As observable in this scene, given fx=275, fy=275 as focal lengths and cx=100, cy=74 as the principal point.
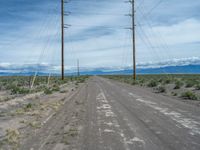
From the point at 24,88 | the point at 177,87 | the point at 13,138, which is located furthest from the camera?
the point at 24,88

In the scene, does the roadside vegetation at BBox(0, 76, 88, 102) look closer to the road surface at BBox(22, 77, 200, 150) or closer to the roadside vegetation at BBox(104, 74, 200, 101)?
the roadside vegetation at BBox(104, 74, 200, 101)

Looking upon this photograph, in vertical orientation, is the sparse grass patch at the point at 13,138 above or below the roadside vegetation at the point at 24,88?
above

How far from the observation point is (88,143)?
7203 millimetres

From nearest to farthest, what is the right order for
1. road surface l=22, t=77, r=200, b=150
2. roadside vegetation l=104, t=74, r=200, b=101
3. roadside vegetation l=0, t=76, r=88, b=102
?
road surface l=22, t=77, r=200, b=150, roadside vegetation l=104, t=74, r=200, b=101, roadside vegetation l=0, t=76, r=88, b=102

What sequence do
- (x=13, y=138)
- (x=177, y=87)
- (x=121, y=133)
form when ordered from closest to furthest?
(x=13, y=138) < (x=121, y=133) < (x=177, y=87)

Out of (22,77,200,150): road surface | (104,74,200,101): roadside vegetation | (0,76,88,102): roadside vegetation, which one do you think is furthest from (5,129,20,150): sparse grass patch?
(104,74,200,101): roadside vegetation

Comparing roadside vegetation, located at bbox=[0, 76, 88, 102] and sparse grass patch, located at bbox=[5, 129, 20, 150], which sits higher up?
sparse grass patch, located at bbox=[5, 129, 20, 150]

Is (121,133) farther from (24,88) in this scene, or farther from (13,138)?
(24,88)

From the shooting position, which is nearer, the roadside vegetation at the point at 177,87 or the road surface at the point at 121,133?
the road surface at the point at 121,133

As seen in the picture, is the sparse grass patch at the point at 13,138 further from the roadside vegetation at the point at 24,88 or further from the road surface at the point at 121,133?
the roadside vegetation at the point at 24,88

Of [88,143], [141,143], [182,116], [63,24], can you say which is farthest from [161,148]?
[63,24]

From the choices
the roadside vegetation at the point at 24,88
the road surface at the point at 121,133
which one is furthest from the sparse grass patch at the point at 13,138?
the roadside vegetation at the point at 24,88

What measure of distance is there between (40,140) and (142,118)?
185 inches

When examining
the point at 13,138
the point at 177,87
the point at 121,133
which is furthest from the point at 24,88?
the point at 121,133
